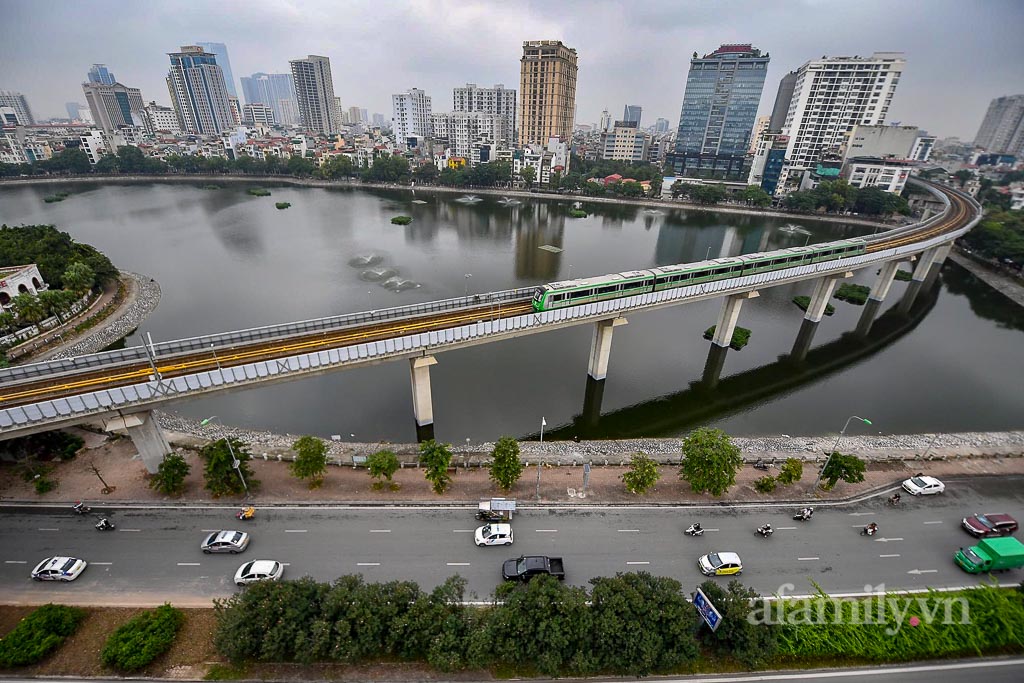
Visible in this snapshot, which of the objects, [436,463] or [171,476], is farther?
[436,463]

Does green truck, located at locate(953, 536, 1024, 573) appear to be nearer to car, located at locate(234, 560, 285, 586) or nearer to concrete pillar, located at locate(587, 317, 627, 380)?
concrete pillar, located at locate(587, 317, 627, 380)

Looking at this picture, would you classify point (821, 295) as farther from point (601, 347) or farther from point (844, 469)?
point (844, 469)

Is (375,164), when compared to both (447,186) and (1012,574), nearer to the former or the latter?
(447,186)

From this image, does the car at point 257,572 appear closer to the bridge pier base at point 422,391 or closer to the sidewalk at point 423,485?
the sidewalk at point 423,485

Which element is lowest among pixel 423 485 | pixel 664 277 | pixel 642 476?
pixel 423 485

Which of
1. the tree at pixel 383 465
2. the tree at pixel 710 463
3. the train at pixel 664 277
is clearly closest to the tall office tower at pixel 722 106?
the train at pixel 664 277

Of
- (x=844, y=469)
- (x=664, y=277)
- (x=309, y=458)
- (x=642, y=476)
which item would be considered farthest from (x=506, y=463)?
(x=664, y=277)
